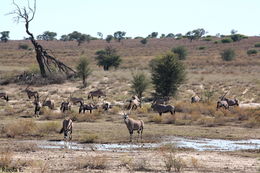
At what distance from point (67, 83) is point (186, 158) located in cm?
3347

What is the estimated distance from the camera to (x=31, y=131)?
76.9 feet

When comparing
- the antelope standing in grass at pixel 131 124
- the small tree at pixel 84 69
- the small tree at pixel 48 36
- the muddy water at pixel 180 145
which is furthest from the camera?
the small tree at pixel 48 36

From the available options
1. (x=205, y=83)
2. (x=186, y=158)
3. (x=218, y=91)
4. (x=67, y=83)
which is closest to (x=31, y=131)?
(x=186, y=158)

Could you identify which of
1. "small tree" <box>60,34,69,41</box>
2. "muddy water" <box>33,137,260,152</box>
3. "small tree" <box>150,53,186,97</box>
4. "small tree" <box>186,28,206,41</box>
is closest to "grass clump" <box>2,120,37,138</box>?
"muddy water" <box>33,137,260,152</box>

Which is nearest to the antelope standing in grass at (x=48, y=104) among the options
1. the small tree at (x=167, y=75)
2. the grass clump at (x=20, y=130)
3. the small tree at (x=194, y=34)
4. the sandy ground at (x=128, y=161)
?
the grass clump at (x=20, y=130)

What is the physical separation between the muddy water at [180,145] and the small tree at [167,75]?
20.6m

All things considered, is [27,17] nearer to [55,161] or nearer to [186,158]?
[55,161]

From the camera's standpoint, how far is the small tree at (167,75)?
42.7 meters

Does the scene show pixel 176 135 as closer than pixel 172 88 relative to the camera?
Yes

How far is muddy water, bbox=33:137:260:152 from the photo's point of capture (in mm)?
19406

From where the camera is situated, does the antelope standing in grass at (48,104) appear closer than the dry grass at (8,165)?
No

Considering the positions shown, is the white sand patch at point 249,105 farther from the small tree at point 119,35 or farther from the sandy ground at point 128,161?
the small tree at point 119,35

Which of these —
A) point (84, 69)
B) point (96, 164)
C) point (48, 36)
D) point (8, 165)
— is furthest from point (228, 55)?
point (48, 36)

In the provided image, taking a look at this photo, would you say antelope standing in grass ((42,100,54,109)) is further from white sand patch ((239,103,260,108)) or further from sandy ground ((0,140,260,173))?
white sand patch ((239,103,260,108))
